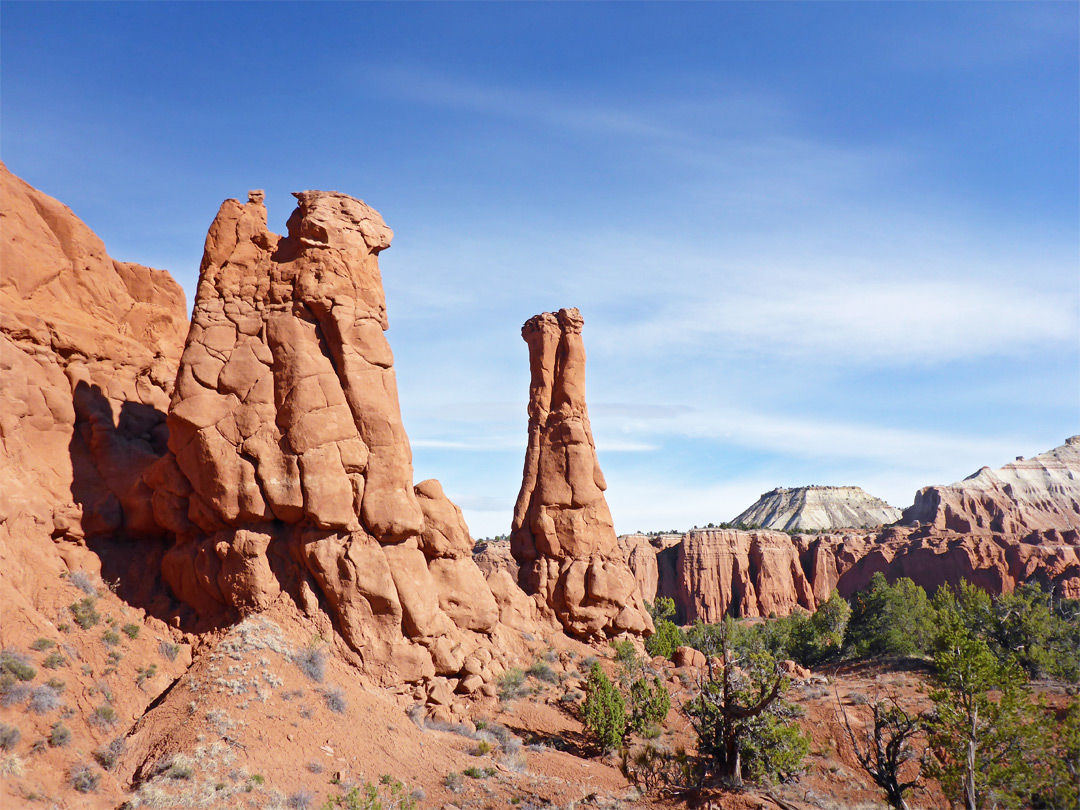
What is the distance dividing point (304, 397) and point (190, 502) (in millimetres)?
5110

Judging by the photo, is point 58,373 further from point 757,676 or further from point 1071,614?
point 1071,614

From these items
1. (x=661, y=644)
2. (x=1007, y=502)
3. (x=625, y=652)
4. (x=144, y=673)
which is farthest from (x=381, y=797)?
(x=1007, y=502)

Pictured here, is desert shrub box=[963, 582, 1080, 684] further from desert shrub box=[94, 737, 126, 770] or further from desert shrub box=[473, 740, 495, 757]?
desert shrub box=[94, 737, 126, 770]

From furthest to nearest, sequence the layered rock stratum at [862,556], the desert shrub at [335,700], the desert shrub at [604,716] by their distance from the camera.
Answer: the layered rock stratum at [862,556]
the desert shrub at [604,716]
the desert shrub at [335,700]

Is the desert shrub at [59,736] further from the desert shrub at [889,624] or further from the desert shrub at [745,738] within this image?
the desert shrub at [889,624]

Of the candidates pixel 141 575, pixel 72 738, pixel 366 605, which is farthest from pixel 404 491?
pixel 72 738

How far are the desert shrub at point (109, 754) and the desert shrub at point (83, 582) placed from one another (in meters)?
6.24

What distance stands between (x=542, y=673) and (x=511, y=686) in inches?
129

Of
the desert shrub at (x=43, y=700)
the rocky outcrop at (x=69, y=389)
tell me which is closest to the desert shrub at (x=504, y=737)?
the desert shrub at (x=43, y=700)

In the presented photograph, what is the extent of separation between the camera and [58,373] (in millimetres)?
26828

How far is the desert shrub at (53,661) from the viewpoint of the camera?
66.3 ft

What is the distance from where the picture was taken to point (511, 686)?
2883cm

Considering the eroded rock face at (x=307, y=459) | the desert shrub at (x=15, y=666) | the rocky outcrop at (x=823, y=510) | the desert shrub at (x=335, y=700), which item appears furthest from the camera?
the rocky outcrop at (x=823, y=510)

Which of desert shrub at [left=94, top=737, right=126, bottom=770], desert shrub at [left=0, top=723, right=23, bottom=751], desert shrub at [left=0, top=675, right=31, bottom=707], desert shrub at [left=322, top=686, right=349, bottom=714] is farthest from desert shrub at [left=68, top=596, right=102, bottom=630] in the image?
desert shrub at [left=322, top=686, right=349, bottom=714]
